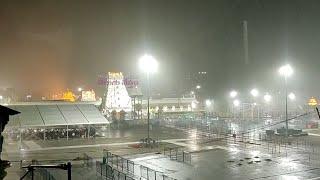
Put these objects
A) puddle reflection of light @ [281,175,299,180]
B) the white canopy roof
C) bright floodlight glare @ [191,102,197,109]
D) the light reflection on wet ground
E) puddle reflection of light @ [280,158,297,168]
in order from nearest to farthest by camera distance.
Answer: puddle reflection of light @ [281,175,299,180] < the light reflection on wet ground < puddle reflection of light @ [280,158,297,168] < the white canopy roof < bright floodlight glare @ [191,102,197,109]

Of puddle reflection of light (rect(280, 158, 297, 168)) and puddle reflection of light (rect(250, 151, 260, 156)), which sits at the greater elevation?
puddle reflection of light (rect(250, 151, 260, 156))

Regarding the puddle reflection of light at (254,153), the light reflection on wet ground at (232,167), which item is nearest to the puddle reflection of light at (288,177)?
the light reflection on wet ground at (232,167)

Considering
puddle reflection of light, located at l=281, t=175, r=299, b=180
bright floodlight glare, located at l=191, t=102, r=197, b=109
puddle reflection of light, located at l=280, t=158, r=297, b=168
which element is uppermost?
bright floodlight glare, located at l=191, t=102, r=197, b=109

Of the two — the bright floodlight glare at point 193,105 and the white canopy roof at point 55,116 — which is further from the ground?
the bright floodlight glare at point 193,105

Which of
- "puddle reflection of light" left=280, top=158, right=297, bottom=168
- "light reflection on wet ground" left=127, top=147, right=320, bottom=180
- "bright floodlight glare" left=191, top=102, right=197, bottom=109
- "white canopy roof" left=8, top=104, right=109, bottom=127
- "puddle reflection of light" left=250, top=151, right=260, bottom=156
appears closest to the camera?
"light reflection on wet ground" left=127, top=147, right=320, bottom=180

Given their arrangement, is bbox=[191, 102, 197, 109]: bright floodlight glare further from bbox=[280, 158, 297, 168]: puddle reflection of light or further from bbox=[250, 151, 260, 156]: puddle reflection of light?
bbox=[280, 158, 297, 168]: puddle reflection of light

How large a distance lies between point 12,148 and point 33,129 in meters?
12.4

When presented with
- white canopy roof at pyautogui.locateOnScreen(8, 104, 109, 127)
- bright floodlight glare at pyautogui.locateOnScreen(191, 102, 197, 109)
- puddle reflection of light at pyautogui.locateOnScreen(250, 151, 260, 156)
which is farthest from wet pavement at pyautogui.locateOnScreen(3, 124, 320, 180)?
bright floodlight glare at pyautogui.locateOnScreen(191, 102, 197, 109)

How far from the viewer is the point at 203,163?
123 ft

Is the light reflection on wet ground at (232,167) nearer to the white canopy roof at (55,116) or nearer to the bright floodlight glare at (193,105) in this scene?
the white canopy roof at (55,116)

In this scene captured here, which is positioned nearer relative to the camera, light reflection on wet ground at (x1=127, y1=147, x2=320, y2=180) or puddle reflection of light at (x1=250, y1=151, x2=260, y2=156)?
light reflection on wet ground at (x1=127, y1=147, x2=320, y2=180)

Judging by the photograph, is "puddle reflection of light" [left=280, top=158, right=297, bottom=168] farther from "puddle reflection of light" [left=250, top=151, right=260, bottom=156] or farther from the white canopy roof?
the white canopy roof

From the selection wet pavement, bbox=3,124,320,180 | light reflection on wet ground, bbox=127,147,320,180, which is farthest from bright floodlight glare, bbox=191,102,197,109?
light reflection on wet ground, bbox=127,147,320,180

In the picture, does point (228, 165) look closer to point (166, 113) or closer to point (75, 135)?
point (75, 135)
